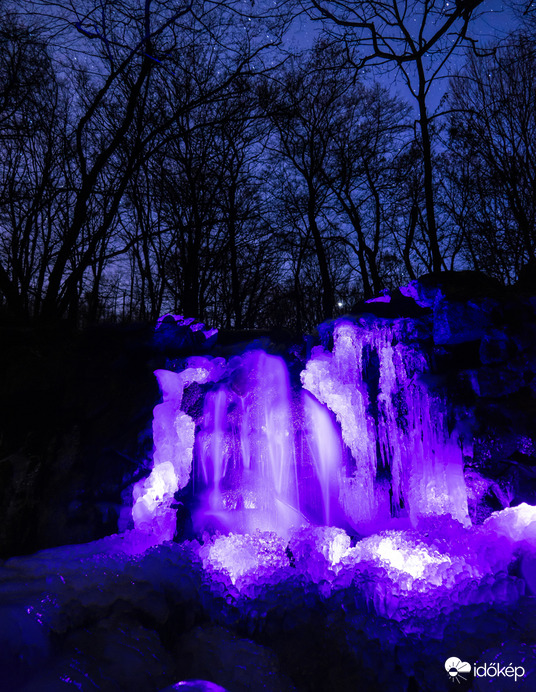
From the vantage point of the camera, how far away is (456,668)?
2.82 meters

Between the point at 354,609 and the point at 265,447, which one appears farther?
the point at 265,447

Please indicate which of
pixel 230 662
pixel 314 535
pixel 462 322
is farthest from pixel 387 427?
pixel 230 662

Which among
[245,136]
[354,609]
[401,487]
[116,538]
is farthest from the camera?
[245,136]

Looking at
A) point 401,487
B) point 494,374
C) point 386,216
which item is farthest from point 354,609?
point 386,216

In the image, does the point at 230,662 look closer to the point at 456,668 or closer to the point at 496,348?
the point at 456,668

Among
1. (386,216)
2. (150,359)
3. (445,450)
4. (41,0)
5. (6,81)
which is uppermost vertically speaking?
(386,216)

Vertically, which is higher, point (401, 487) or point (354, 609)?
point (401, 487)

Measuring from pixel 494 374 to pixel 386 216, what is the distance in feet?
48.8

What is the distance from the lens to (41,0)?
5.66 metres

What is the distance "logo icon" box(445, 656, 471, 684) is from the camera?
278cm

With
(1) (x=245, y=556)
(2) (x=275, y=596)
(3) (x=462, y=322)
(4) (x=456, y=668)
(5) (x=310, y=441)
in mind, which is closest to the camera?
(4) (x=456, y=668)

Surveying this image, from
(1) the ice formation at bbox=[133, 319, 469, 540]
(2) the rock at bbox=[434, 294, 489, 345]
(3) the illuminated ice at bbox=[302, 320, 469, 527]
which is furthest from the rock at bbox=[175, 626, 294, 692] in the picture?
(2) the rock at bbox=[434, 294, 489, 345]

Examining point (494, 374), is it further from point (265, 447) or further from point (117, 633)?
point (117, 633)

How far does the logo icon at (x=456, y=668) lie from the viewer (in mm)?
2781
